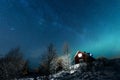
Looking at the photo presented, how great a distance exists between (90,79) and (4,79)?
2693cm

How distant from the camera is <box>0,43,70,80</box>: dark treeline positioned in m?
66.6

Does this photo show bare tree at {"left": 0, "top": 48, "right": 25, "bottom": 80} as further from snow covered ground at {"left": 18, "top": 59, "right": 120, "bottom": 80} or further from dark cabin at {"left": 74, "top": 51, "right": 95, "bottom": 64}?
dark cabin at {"left": 74, "top": 51, "right": 95, "bottom": 64}

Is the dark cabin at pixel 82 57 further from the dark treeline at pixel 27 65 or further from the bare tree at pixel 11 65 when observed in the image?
the bare tree at pixel 11 65

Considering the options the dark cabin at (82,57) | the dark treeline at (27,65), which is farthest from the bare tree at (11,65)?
the dark cabin at (82,57)

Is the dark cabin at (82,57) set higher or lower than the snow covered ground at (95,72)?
higher

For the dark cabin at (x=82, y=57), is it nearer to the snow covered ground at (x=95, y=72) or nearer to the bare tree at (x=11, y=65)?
the snow covered ground at (x=95, y=72)

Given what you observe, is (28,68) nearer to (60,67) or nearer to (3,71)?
(60,67)

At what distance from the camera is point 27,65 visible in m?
92.5

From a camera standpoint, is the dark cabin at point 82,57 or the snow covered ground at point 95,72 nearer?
the snow covered ground at point 95,72

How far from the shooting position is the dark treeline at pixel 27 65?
66.6m

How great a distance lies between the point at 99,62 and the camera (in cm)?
7656

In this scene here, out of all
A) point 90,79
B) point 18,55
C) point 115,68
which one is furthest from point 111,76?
point 18,55

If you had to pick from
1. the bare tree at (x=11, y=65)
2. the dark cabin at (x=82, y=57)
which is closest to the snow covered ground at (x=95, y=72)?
the bare tree at (x=11, y=65)

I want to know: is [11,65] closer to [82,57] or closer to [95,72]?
[95,72]
